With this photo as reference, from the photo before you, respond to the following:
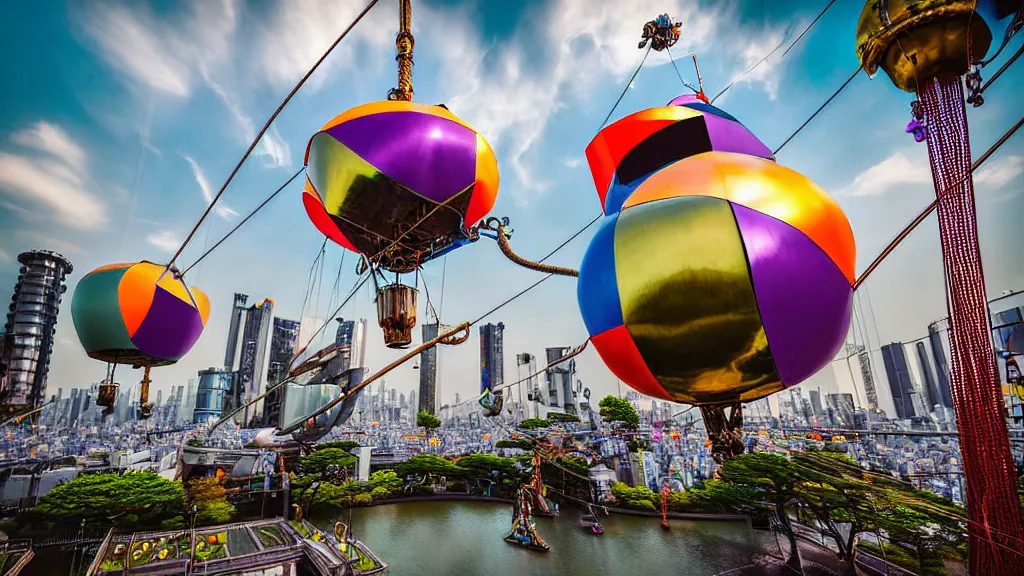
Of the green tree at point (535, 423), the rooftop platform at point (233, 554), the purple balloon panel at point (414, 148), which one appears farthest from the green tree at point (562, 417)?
the purple balloon panel at point (414, 148)

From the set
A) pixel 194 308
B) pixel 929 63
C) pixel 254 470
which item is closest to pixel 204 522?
pixel 254 470

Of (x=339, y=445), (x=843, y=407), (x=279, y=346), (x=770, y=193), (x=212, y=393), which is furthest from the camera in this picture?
(x=212, y=393)

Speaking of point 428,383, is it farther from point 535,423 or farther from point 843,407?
point 843,407

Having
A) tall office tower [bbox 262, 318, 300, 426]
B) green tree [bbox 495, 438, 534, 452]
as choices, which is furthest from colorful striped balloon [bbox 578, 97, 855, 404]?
green tree [bbox 495, 438, 534, 452]

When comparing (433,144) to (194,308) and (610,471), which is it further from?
(610,471)

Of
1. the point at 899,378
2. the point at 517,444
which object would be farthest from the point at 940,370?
the point at 517,444

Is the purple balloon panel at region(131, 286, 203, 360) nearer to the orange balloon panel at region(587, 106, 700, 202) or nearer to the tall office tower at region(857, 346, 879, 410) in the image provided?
the orange balloon panel at region(587, 106, 700, 202)

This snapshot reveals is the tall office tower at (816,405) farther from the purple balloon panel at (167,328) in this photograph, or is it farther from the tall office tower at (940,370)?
the purple balloon panel at (167,328)

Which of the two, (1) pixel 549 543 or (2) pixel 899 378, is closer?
(2) pixel 899 378
